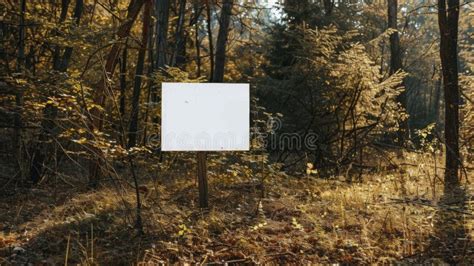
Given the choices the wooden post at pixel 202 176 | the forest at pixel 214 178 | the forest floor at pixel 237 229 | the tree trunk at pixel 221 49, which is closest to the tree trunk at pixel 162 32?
the forest at pixel 214 178

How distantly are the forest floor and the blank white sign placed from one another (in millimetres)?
943

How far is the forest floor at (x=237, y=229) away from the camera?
4.35 metres

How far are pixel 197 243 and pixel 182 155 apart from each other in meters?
3.82

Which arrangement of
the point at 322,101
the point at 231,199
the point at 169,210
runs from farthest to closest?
the point at 322,101 → the point at 231,199 → the point at 169,210

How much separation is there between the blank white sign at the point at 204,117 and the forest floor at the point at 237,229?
94 centimetres

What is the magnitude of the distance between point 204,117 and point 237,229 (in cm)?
135

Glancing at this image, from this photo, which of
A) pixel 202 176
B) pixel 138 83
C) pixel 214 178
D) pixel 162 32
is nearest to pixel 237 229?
pixel 202 176

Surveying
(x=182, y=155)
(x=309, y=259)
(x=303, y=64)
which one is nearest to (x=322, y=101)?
(x=303, y=64)

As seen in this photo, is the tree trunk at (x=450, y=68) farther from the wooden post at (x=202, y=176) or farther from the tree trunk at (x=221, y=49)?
the tree trunk at (x=221, y=49)

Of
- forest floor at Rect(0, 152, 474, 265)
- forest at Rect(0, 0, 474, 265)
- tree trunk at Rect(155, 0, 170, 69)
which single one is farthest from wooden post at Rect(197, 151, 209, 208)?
tree trunk at Rect(155, 0, 170, 69)

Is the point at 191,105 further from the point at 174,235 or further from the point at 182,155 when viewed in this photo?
the point at 182,155

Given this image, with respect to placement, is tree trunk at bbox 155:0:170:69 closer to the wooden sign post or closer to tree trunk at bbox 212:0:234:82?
tree trunk at bbox 212:0:234:82

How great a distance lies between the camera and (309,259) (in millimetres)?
4379

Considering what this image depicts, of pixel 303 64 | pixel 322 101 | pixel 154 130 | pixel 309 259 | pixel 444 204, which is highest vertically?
pixel 303 64
